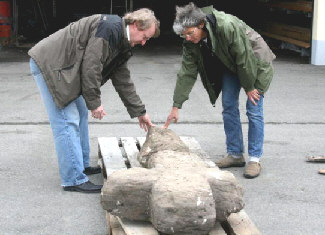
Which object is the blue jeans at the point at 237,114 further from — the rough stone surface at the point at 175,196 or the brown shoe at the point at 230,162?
the rough stone surface at the point at 175,196

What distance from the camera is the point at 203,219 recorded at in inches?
158

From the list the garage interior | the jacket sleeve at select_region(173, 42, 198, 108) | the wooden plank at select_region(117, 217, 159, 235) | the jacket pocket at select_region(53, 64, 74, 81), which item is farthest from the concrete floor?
the garage interior

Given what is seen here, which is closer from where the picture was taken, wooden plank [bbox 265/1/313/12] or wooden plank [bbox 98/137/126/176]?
wooden plank [bbox 98/137/126/176]

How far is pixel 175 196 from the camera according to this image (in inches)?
159

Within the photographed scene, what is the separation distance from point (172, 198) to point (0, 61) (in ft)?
37.2

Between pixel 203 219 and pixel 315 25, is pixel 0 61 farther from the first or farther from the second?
pixel 203 219

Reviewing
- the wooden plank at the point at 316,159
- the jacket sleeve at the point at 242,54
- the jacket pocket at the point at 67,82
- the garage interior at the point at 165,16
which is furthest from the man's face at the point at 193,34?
the garage interior at the point at 165,16

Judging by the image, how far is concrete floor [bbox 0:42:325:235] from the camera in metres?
4.96

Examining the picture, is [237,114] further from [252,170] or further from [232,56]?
[232,56]

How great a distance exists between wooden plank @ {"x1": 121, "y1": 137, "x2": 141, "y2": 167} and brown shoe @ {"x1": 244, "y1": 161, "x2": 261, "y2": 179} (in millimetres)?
1045

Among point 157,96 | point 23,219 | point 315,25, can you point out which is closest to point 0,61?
point 157,96

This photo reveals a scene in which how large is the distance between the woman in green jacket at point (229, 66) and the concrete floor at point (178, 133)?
34cm

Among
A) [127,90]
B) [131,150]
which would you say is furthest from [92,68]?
[131,150]

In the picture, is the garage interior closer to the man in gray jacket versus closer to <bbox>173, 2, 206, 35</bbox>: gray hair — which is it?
<bbox>173, 2, 206, 35</bbox>: gray hair
